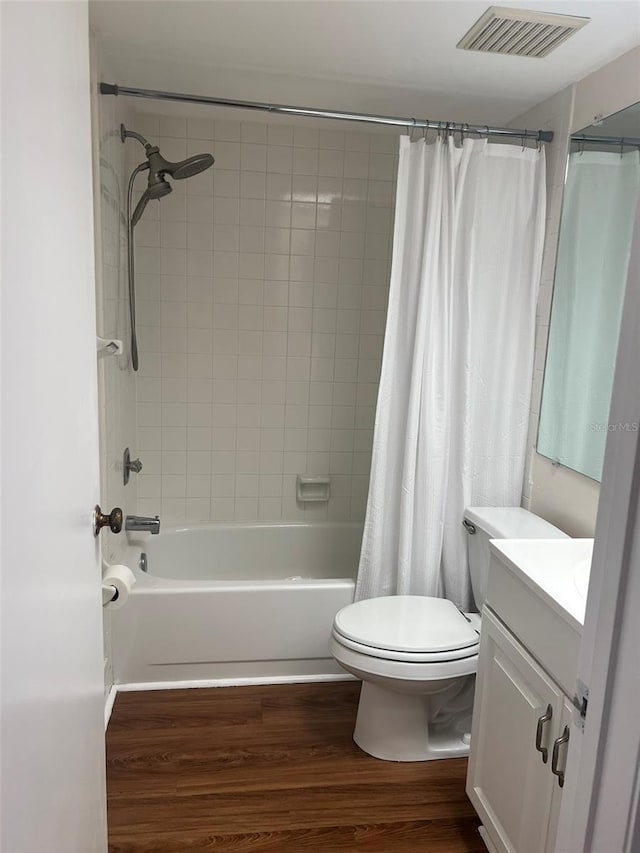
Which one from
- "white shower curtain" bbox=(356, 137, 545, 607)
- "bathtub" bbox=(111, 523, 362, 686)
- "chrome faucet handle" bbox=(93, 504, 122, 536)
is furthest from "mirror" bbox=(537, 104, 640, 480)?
"chrome faucet handle" bbox=(93, 504, 122, 536)

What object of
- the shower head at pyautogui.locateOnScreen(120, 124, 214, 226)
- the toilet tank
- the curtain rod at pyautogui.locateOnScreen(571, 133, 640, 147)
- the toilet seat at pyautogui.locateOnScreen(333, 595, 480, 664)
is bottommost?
the toilet seat at pyautogui.locateOnScreen(333, 595, 480, 664)

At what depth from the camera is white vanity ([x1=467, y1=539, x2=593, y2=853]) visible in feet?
4.49

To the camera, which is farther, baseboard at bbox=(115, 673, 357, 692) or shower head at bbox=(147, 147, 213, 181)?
baseboard at bbox=(115, 673, 357, 692)

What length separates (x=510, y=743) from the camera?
158 cm

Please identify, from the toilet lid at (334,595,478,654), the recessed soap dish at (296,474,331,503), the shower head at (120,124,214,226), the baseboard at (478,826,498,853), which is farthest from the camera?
the recessed soap dish at (296,474,331,503)

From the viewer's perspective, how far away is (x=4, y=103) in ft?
2.28

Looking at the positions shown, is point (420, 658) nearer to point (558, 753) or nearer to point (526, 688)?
point (526, 688)

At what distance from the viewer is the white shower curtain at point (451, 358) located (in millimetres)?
2248

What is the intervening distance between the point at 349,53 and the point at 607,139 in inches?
33.1

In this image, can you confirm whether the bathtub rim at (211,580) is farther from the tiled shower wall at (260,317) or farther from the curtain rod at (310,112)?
the curtain rod at (310,112)

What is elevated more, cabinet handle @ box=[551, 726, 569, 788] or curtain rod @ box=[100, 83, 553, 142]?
curtain rod @ box=[100, 83, 553, 142]

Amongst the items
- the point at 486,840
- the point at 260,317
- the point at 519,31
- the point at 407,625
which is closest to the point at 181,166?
the point at 260,317

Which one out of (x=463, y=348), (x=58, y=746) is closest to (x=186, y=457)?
(x=463, y=348)

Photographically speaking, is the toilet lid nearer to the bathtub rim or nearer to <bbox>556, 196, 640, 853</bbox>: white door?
the bathtub rim
